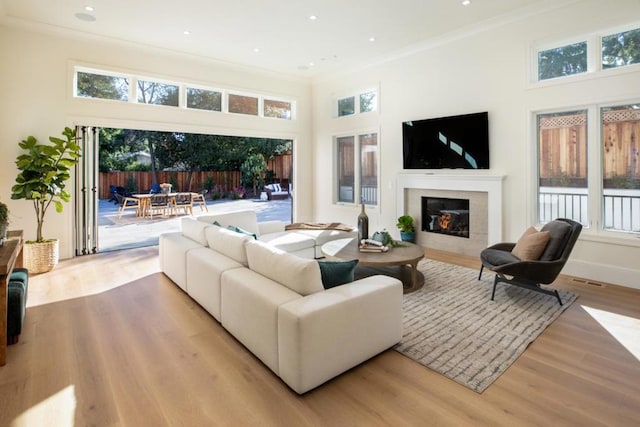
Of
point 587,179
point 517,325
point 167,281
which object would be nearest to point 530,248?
point 517,325

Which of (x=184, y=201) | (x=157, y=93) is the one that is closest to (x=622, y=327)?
(x=157, y=93)

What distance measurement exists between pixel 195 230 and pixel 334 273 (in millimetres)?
2327

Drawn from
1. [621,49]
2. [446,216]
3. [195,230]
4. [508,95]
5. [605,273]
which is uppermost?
[621,49]

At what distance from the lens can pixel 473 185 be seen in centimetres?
562

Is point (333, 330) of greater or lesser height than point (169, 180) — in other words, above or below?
below

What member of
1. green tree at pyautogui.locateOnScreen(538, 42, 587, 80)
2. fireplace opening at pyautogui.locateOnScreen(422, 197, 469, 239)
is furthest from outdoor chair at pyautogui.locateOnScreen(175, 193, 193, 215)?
green tree at pyautogui.locateOnScreen(538, 42, 587, 80)

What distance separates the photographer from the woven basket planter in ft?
15.9

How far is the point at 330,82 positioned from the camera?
26.3 ft

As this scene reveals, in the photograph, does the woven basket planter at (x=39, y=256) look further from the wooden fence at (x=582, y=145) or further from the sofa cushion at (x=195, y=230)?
the wooden fence at (x=582, y=145)

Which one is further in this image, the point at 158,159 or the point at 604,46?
the point at 158,159

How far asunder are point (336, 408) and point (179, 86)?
20.6ft

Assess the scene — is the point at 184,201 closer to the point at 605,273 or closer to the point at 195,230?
the point at 195,230

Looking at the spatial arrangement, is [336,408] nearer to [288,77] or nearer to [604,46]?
[604,46]

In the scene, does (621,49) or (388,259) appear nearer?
(388,259)
